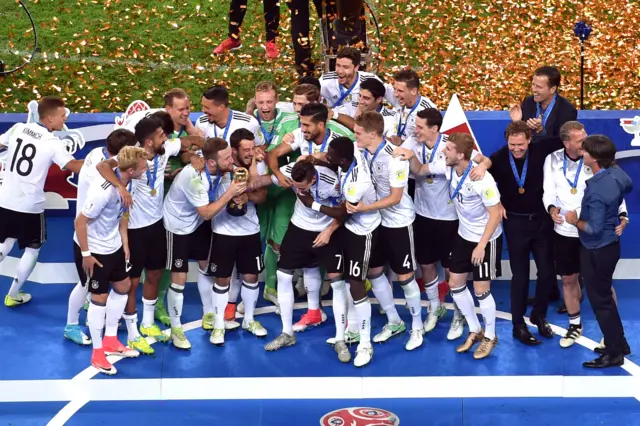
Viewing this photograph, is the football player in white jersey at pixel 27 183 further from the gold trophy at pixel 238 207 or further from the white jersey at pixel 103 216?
the gold trophy at pixel 238 207

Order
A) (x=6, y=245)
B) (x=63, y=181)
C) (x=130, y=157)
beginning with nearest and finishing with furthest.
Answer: (x=130, y=157)
(x=6, y=245)
(x=63, y=181)

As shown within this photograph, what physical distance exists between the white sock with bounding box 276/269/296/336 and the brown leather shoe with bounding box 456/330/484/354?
51.7 inches

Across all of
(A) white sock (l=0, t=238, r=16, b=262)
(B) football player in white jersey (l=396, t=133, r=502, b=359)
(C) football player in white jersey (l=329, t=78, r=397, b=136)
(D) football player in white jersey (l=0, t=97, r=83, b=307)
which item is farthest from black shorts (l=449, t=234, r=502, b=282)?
(A) white sock (l=0, t=238, r=16, b=262)

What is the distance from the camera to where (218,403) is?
8.66 meters

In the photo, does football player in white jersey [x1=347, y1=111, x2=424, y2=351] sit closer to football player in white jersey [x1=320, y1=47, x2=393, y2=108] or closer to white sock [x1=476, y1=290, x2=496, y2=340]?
white sock [x1=476, y1=290, x2=496, y2=340]

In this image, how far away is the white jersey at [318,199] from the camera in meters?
8.86

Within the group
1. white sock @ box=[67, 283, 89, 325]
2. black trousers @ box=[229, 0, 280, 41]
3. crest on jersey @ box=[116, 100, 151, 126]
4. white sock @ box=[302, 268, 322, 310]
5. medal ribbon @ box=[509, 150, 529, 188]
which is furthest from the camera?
black trousers @ box=[229, 0, 280, 41]

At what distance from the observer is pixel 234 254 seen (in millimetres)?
9172

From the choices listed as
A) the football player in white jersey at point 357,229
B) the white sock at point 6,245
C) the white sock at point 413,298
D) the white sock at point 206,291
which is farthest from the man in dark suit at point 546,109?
the white sock at point 6,245

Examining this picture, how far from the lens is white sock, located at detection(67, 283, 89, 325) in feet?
30.0

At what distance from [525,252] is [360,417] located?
185 centimetres

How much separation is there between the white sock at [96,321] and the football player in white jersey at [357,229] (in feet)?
5.84

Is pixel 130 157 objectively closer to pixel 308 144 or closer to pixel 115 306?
pixel 115 306

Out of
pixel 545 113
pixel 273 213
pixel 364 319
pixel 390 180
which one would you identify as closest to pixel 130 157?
pixel 273 213
